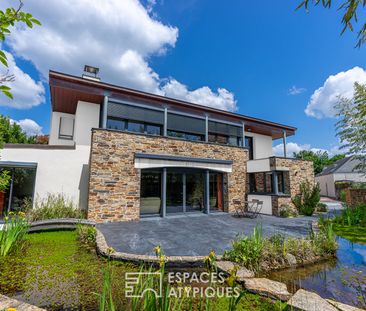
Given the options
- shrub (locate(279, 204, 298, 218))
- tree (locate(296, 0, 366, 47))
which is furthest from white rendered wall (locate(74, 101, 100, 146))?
shrub (locate(279, 204, 298, 218))

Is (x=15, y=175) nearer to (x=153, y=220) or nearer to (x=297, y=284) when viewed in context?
A: (x=153, y=220)

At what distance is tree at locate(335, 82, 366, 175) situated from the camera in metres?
9.03

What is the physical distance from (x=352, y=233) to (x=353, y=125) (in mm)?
5672

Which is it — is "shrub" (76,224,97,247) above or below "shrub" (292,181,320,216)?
below

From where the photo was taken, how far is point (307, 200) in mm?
12141

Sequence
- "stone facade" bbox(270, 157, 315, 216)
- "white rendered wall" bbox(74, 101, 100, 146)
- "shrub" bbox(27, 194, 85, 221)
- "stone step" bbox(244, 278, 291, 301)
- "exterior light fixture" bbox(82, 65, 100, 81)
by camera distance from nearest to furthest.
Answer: "stone step" bbox(244, 278, 291, 301)
"shrub" bbox(27, 194, 85, 221)
"white rendered wall" bbox(74, 101, 100, 146)
"stone facade" bbox(270, 157, 315, 216)
"exterior light fixture" bbox(82, 65, 100, 81)

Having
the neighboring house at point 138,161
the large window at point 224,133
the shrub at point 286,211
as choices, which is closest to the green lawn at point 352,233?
the shrub at point 286,211

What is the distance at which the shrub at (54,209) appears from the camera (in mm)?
8305

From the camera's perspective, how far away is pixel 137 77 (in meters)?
15.0

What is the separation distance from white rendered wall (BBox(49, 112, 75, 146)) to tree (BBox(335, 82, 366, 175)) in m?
15.9

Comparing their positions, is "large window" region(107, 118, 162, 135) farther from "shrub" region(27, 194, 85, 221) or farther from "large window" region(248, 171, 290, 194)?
"large window" region(248, 171, 290, 194)

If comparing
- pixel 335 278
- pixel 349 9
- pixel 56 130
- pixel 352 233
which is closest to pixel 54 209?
pixel 56 130

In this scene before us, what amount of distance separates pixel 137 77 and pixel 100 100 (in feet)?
16.8

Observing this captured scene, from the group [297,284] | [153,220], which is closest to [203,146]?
[153,220]
